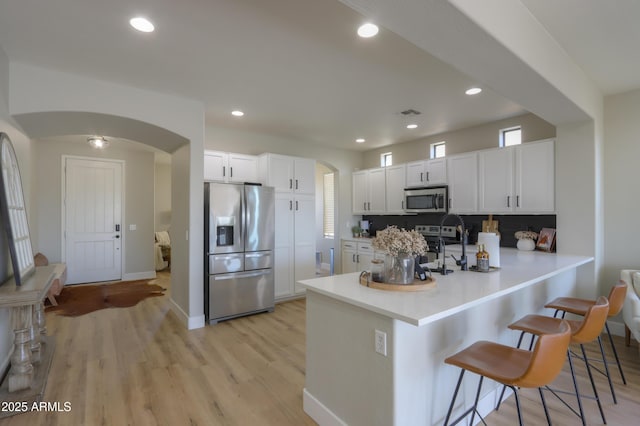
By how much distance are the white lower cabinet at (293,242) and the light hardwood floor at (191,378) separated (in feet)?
3.46

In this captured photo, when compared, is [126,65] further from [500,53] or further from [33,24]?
[500,53]

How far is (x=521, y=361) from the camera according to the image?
63.7 inches

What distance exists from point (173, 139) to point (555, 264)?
4267 mm

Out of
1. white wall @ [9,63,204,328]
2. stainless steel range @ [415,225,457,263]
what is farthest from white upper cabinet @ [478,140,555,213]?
white wall @ [9,63,204,328]

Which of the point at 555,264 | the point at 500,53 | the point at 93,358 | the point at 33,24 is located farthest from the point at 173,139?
the point at 555,264

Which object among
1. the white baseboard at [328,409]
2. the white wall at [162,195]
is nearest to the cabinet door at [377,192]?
the white baseboard at [328,409]

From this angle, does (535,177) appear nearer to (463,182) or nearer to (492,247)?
(463,182)

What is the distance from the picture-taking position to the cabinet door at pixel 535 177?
12.2ft

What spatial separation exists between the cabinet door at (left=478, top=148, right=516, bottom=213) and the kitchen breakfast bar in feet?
6.56

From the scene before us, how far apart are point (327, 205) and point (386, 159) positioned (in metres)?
2.36

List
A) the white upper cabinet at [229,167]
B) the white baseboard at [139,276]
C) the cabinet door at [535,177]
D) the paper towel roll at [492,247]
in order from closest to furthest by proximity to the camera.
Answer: the paper towel roll at [492,247] < the cabinet door at [535,177] < the white upper cabinet at [229,167] < the white baseboard at [139,276]

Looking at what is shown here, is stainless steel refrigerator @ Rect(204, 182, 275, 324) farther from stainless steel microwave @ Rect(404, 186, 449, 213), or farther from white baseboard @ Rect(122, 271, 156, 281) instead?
white baseboard @ Rect(122, 271, 156, 281)

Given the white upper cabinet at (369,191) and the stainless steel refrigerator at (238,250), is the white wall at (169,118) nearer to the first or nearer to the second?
the stainless steel refrigerator at (238,250)

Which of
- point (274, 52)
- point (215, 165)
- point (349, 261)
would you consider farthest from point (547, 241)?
point (215, 165)
